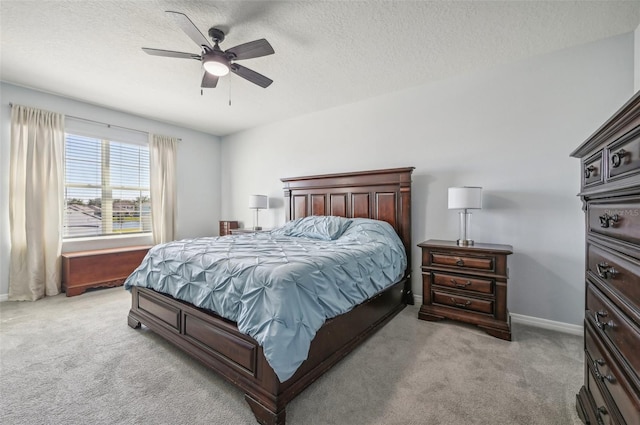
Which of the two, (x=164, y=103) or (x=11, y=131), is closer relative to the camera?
(x=11, y=131)

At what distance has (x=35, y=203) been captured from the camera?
141 inches

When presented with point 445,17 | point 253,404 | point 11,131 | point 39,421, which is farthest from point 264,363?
point 11,131

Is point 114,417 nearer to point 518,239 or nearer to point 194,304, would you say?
point 194,304

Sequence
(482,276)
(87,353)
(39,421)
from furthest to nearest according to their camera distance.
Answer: (482,276) → (87,353) → (39,421)

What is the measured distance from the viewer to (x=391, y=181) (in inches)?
134

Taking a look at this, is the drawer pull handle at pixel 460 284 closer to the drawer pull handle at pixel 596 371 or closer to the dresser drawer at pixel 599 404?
the dresser drawer at pixel 599 404

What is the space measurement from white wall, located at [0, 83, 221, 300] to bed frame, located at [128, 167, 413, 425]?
2312 mm

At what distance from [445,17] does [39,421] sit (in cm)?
379

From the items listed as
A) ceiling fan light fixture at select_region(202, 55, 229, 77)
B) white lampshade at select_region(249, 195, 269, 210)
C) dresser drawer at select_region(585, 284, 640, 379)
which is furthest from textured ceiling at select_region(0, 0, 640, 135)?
dresser drawer at select_region(585, 284, 640, 379)

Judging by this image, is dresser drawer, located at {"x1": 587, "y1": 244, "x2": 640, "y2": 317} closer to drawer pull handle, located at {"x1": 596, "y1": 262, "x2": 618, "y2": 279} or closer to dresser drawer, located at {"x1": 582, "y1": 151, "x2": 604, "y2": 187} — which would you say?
drawer pull handle, located at {"x1": 596, "y1": 262, "x2": 618, "y2": 279}

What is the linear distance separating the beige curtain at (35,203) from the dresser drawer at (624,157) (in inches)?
214

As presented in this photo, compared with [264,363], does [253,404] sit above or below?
below

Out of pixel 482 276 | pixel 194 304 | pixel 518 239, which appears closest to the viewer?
pixel 194 304

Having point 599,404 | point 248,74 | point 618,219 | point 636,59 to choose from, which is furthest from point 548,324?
point 248,74
